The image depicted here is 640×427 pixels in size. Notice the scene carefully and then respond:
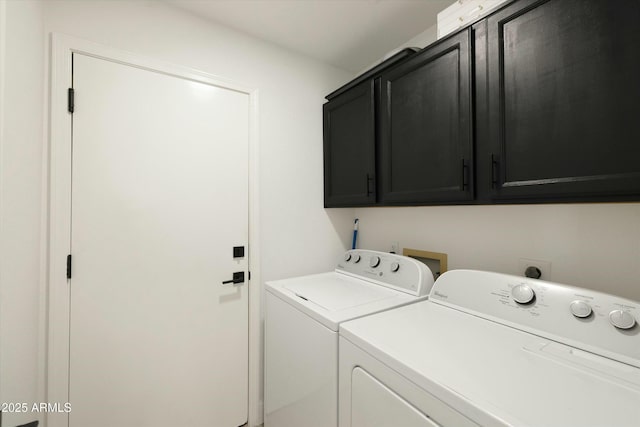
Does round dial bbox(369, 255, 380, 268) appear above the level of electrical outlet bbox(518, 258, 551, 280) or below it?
below

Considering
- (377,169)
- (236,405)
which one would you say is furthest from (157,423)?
(377,169)

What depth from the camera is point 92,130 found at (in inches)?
51.1

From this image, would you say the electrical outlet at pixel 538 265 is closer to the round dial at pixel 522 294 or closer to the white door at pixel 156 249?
the round dial at pixel 522 294

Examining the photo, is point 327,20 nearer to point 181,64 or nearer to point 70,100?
point 181,64

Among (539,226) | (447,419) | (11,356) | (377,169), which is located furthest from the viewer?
(377,169)

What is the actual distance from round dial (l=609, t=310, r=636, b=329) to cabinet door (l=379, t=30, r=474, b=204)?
0.56 metres

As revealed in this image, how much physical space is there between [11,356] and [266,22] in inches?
78.2

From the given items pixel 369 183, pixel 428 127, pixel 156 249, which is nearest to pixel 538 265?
pixel 428 127

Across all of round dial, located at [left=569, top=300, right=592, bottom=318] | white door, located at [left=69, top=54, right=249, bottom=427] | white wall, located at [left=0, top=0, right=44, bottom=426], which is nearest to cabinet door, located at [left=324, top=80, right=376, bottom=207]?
white door, located at [left=69, top=54, right=249, bottom=427]

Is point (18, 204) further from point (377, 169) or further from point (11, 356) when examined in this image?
point (377, 169)

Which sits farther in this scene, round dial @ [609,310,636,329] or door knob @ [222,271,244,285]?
door knob @ [222,271,244,285]

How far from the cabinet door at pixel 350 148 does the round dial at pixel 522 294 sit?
80 centimetres

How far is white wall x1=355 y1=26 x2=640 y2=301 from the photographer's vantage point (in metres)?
1.00

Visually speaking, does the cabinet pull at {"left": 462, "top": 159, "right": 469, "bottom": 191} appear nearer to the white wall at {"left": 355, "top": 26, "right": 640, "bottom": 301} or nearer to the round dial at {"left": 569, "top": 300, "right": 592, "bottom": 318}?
the white wall at {"left": 355, "top": 26, "right": 640, "bottom": 301}
